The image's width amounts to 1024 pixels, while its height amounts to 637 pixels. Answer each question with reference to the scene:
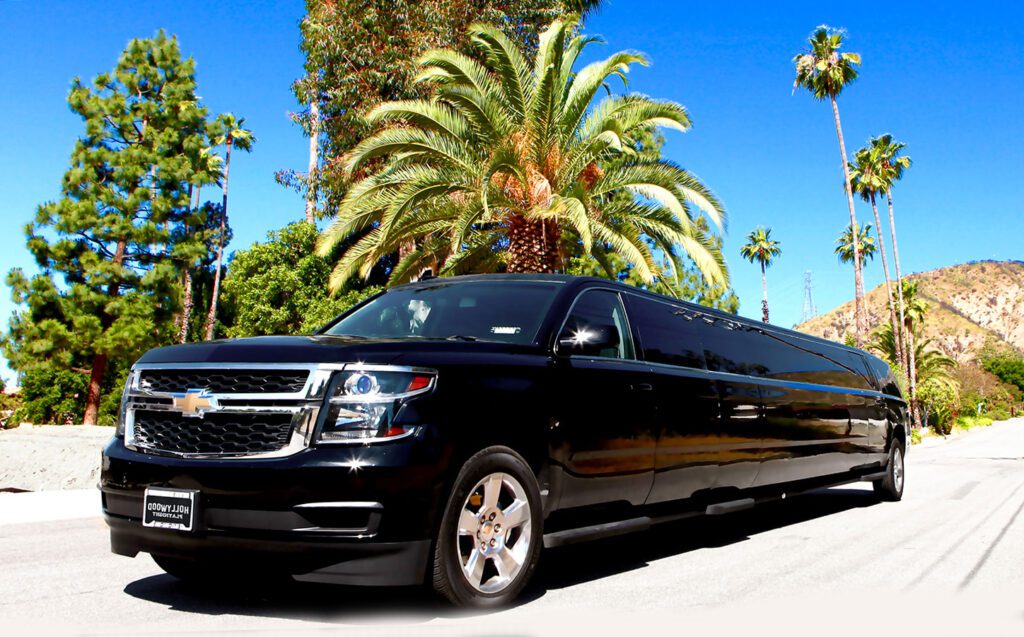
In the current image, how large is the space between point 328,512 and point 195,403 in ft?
3.08

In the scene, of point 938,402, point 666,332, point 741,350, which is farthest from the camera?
point 938,402

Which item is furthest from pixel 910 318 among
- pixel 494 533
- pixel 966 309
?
pixel 966 309

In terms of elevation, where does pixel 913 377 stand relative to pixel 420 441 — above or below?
above

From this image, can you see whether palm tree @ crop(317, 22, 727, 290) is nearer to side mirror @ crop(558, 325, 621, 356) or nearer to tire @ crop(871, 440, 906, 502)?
tire @ crop(871, 440, 906, 502)

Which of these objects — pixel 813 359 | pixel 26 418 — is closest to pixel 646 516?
pixel 813 359

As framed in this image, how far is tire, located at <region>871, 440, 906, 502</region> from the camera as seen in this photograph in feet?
38.0

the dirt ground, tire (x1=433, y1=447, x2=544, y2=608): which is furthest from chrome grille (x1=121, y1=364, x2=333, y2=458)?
the dirt ground

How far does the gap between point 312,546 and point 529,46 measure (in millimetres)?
28725

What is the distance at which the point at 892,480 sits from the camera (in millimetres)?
11672

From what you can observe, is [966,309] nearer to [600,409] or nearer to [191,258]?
[191,258]

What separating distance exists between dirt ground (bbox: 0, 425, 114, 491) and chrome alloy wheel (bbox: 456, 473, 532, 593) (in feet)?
29.2

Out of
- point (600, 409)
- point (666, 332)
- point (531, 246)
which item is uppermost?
point (531, 246)

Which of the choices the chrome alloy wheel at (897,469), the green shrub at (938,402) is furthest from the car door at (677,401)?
the green shrub at (938,402)

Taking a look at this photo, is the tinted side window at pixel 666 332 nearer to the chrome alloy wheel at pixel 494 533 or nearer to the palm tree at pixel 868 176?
the chrome alloy wheel at pixel 494 533
